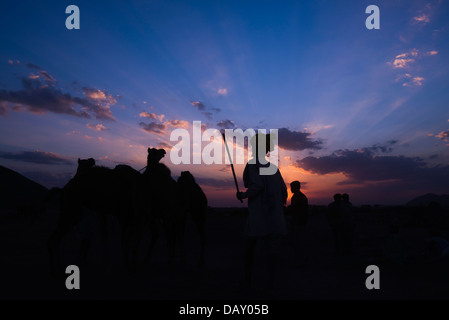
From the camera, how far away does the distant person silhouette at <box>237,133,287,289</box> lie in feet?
18.3

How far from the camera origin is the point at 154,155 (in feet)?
24.9

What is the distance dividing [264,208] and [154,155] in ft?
11.0

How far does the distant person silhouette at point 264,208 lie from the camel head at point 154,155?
9.01 feet

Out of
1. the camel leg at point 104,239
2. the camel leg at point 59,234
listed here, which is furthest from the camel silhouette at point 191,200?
the camel leg at point 59,234

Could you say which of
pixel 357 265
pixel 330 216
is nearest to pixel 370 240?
pixel 330 216

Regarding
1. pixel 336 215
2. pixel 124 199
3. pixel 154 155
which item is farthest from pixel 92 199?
pixel 336 215

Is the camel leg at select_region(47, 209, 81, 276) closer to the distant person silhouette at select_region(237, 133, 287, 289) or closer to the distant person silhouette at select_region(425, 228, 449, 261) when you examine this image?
the distant person silhouette at select_region(237, 133, 287, 289)

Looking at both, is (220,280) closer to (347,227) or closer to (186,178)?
(186,178)

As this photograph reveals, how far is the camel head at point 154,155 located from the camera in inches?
296

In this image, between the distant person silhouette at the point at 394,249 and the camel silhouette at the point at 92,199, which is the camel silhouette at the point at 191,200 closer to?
the camel silhouette at the point at 92,199

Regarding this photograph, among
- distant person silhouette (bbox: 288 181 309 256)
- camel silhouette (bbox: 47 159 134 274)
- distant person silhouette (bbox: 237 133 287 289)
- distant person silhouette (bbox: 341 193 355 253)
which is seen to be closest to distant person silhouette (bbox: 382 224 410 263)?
distant person silhouette (bbox: 341 193 355 253)
